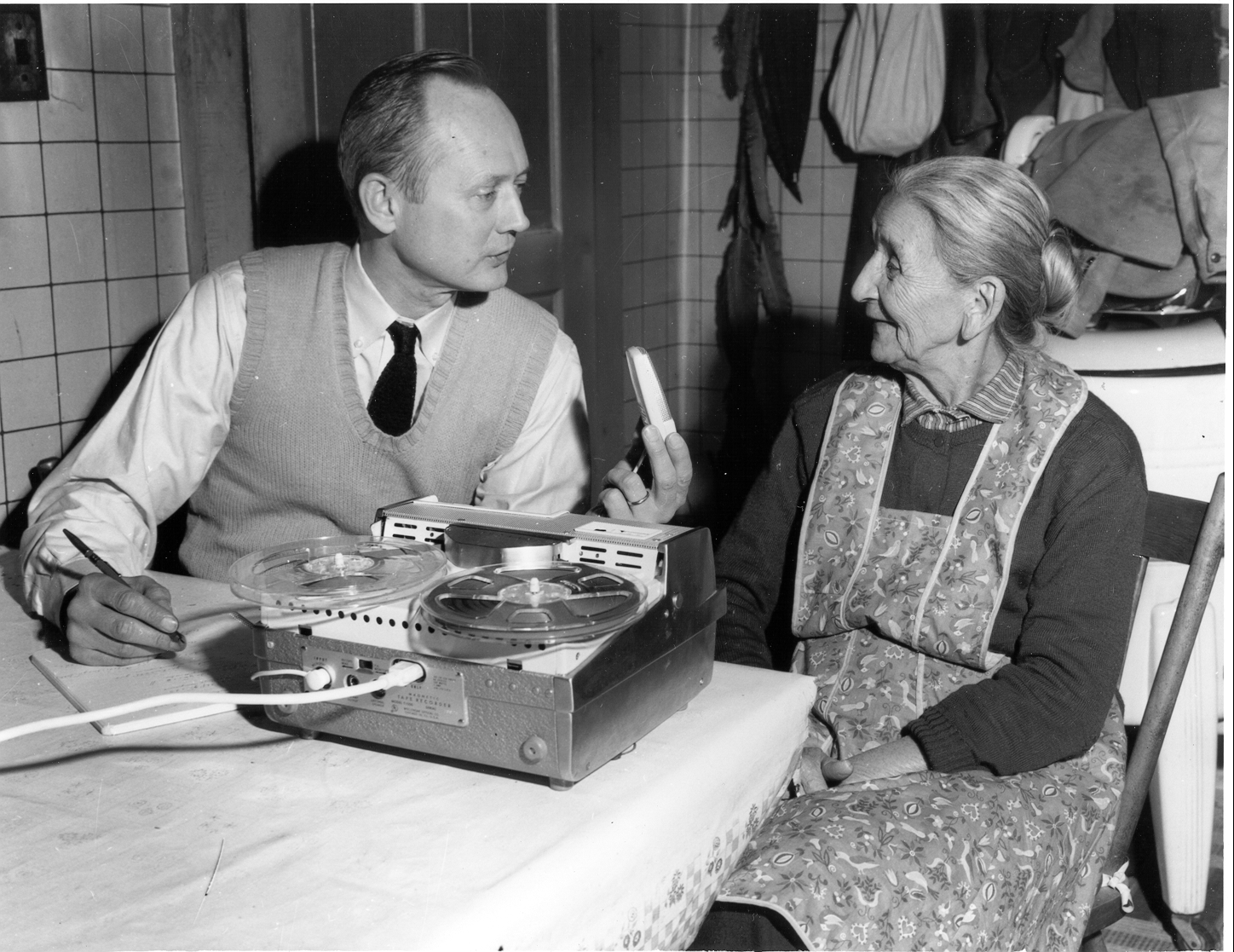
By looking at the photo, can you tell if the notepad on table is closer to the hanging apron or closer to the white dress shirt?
the white dress shirt

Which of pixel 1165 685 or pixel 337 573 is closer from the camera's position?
pixel 337 573

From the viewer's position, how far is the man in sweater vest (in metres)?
1.79

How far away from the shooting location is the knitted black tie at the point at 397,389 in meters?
1.87

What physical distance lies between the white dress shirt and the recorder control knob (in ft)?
2.38

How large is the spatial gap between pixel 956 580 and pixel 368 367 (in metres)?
0.91

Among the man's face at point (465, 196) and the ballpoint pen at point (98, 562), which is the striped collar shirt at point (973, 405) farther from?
the ballpoint pen at point (98, 562)

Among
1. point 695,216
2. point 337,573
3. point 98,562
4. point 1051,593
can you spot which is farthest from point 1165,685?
point 695,216

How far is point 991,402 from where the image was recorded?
5.59ft

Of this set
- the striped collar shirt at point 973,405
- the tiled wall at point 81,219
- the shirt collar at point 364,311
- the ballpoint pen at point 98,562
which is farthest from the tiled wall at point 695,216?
the ballpoint pen at point 98,562

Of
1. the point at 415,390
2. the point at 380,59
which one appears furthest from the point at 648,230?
the point at 415,390

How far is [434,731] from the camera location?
1.09 m

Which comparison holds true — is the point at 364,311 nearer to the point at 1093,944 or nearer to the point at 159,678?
the point at 159,678

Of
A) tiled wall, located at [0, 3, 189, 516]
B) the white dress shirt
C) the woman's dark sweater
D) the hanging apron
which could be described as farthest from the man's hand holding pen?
tiled wall, located at [0, 3, 189, 516]

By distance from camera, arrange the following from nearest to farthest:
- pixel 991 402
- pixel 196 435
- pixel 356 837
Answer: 1. pixel 356 837
2. pixel 991 402
3. pixel 196 435
